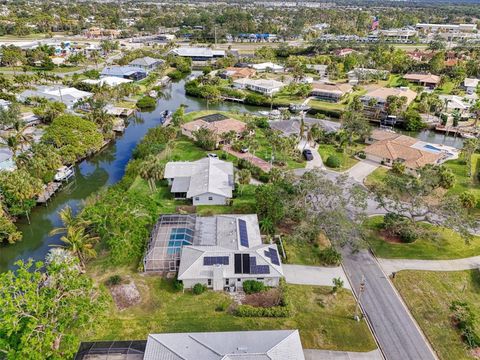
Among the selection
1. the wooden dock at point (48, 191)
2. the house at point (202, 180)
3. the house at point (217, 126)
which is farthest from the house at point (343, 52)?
the wooden dock at point (48, 191)

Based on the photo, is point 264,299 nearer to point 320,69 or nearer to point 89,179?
point 89,179

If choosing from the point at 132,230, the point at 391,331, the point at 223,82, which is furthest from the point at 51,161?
the point at 223,82

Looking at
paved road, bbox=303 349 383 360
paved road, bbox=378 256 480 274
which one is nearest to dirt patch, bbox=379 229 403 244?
paved road, bbox=378 256 480 274

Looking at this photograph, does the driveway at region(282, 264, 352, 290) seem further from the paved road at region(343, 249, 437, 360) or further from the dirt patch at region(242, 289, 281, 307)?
the dirt patch at region(242, 289, 281, 307)

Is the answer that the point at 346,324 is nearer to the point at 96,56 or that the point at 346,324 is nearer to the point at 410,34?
the point at 96,56

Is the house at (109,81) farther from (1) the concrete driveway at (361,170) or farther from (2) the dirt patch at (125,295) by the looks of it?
(2) the dirt patch at (125,295)

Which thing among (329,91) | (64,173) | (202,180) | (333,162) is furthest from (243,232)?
(329,91)
